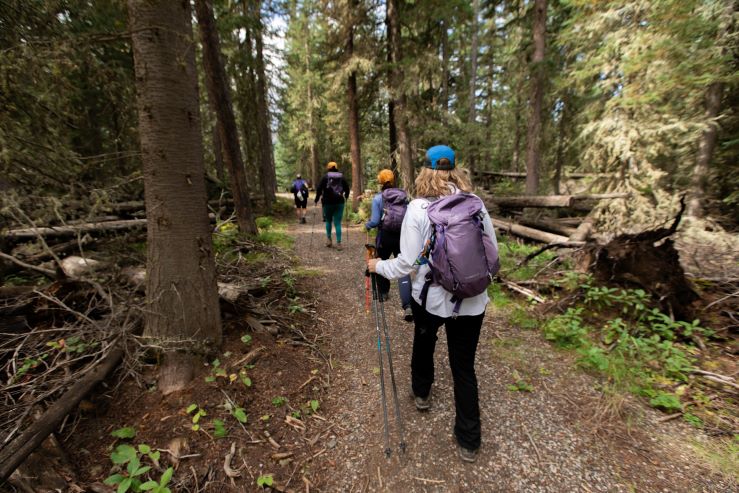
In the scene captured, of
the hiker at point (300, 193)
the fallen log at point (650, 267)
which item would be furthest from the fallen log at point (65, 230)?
the hiker at point (300, 193)

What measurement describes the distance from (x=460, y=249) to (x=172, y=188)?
257 centimetres

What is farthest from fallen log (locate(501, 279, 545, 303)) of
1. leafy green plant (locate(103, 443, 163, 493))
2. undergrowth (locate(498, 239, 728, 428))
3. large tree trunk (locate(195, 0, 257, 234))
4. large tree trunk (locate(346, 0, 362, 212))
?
large tree trunk (locate(346, 0, 362, 212))

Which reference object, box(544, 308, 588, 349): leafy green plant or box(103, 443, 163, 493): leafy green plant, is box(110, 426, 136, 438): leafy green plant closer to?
box(103, 443, 163, 493): leafy green plant

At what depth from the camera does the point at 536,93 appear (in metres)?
11.0

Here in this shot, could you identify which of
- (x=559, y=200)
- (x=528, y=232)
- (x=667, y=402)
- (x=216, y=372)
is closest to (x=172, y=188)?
(x=216, y=372)

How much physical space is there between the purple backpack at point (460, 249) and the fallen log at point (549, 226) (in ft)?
28.9

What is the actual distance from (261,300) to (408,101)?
1053 centimetres

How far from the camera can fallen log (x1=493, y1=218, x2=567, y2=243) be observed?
920 centimetres

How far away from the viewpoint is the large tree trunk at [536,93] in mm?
10328

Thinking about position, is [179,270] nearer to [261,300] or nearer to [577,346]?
[261,300]

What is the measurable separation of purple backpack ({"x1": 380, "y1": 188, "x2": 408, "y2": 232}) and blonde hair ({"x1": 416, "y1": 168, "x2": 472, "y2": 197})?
2037 millimetres

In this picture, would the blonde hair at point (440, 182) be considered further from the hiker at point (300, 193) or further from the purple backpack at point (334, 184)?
the hiker at point (300, 193)

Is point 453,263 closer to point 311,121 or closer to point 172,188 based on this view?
point 172,188

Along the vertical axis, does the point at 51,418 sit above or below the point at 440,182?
below
